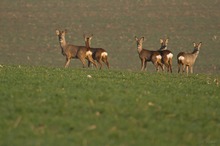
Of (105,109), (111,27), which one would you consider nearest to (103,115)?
(105,109)

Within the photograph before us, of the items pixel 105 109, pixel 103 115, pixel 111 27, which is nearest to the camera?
pixel 103 115

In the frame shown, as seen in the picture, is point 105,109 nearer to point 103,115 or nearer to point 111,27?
point 103,115

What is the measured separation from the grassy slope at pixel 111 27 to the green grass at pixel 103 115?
21.8 meters

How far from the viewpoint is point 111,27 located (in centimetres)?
4847

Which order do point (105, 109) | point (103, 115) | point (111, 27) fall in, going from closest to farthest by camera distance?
point (103, 115) → point (105, 109) → point (111, 27)

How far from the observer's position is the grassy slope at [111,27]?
4072 centimetres

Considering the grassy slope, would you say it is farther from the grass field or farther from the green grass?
the green grass

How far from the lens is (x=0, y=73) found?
1773 cm

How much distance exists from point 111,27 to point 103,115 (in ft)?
122

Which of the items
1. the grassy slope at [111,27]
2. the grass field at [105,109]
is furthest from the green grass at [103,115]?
the grassy slope at [111,27]

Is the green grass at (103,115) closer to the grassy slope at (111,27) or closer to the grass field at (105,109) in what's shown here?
the grass field at (105,109)

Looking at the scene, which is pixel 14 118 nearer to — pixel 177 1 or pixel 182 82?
pixel 182 82

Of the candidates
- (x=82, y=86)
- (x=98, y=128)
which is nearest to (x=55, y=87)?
(x=82, y=86)

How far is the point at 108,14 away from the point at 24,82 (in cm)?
3714
